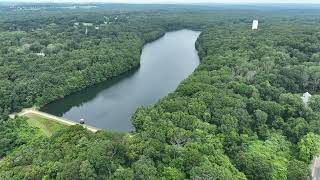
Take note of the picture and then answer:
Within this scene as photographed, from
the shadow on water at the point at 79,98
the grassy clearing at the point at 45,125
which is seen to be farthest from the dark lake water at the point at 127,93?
the grassy clearing at the point at 45,125

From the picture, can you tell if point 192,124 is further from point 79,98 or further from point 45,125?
point 79,98

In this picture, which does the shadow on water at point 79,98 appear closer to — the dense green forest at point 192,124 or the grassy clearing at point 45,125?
the dense green forest at point 192,124

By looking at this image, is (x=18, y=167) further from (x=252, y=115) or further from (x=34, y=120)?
(x=252, y=115)

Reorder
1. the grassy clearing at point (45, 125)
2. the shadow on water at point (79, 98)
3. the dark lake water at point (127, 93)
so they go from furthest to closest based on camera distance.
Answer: the shadow on water at point (79, 98)
the dark lake water at point (127, 93)
the grassy clearing at point (45, 125)

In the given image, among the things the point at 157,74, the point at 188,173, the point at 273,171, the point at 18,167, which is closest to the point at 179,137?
the point at 188,173

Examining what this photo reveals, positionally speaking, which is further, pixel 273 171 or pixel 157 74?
pixel 157 74

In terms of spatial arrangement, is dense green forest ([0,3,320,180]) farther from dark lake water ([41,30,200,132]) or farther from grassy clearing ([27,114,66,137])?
dark lake water ([41,30,200,132])

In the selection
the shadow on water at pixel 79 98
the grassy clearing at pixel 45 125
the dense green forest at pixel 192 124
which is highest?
the dense green forest at pixel 192 124
